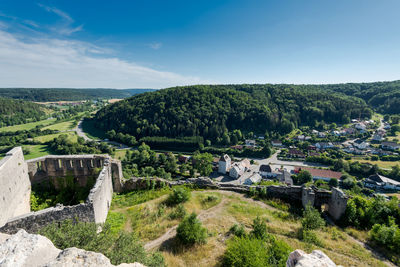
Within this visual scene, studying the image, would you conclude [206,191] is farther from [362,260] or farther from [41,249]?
[41,249]

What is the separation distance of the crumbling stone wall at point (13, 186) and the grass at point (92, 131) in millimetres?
110519

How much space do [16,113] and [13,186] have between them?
613ft

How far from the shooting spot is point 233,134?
346 feet

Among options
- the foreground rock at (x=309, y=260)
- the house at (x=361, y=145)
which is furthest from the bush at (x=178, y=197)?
the house at (x=361, y=145)

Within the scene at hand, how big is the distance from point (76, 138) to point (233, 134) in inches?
3347

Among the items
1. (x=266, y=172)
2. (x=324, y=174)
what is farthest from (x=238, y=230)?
(x=324, y=174)

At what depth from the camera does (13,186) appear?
12352 millimetres

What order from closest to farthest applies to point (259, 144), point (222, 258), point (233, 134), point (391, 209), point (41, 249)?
point (41, 249) < point (222, 258) < point (391, 209) < point (259, 144) < point (233, 134)

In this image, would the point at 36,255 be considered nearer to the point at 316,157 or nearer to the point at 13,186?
the point at 13,186

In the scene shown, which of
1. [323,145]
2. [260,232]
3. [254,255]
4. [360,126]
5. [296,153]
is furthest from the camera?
[360,126]

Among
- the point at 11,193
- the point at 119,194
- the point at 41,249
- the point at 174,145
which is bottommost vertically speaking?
the point at 174,145

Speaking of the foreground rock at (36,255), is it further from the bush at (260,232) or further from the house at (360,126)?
the house at (360,126)

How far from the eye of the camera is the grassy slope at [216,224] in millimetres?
10250

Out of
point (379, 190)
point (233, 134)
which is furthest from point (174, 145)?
point (379, 190)
